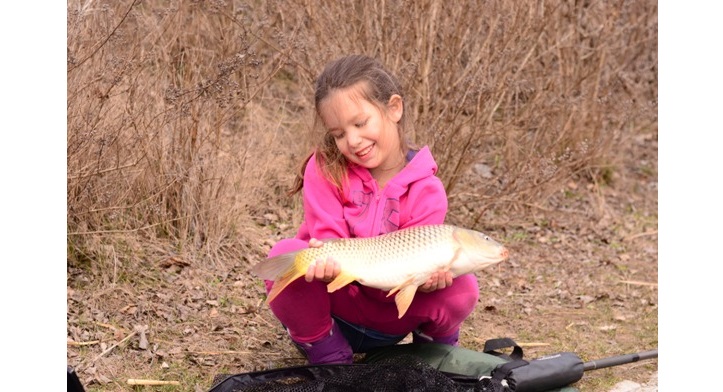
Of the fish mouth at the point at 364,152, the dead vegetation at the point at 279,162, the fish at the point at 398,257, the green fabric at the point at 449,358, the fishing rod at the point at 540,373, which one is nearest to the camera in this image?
the fish at the point at 398,257

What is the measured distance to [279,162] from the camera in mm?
5469

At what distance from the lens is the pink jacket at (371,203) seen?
10.9 feet

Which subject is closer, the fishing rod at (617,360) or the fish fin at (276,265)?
the fish fin at (276,265)

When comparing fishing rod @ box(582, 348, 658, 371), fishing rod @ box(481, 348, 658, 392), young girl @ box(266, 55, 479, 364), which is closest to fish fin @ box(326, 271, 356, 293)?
young girl @ box(266, 55, 479, 364)

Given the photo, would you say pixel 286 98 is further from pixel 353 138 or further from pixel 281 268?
pixel 281 268

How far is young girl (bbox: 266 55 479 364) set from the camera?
3.29 m

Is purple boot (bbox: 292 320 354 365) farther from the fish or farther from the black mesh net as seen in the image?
the fish

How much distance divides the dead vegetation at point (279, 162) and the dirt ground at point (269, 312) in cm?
1

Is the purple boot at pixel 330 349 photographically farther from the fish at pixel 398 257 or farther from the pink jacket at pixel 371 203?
the fish at pixel 398 257

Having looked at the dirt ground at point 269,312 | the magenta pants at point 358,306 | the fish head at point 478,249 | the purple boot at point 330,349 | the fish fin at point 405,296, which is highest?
the fish head at point 478,249

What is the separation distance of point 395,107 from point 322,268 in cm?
71

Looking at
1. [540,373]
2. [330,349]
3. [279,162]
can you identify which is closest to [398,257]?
[330,349]

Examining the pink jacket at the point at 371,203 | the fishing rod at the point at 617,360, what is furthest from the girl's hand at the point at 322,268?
the fishing rod at the point at 617,360

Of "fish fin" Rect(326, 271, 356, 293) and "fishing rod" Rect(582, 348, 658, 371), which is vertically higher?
"fish fin" Rect(326, 271, 356, 293)
